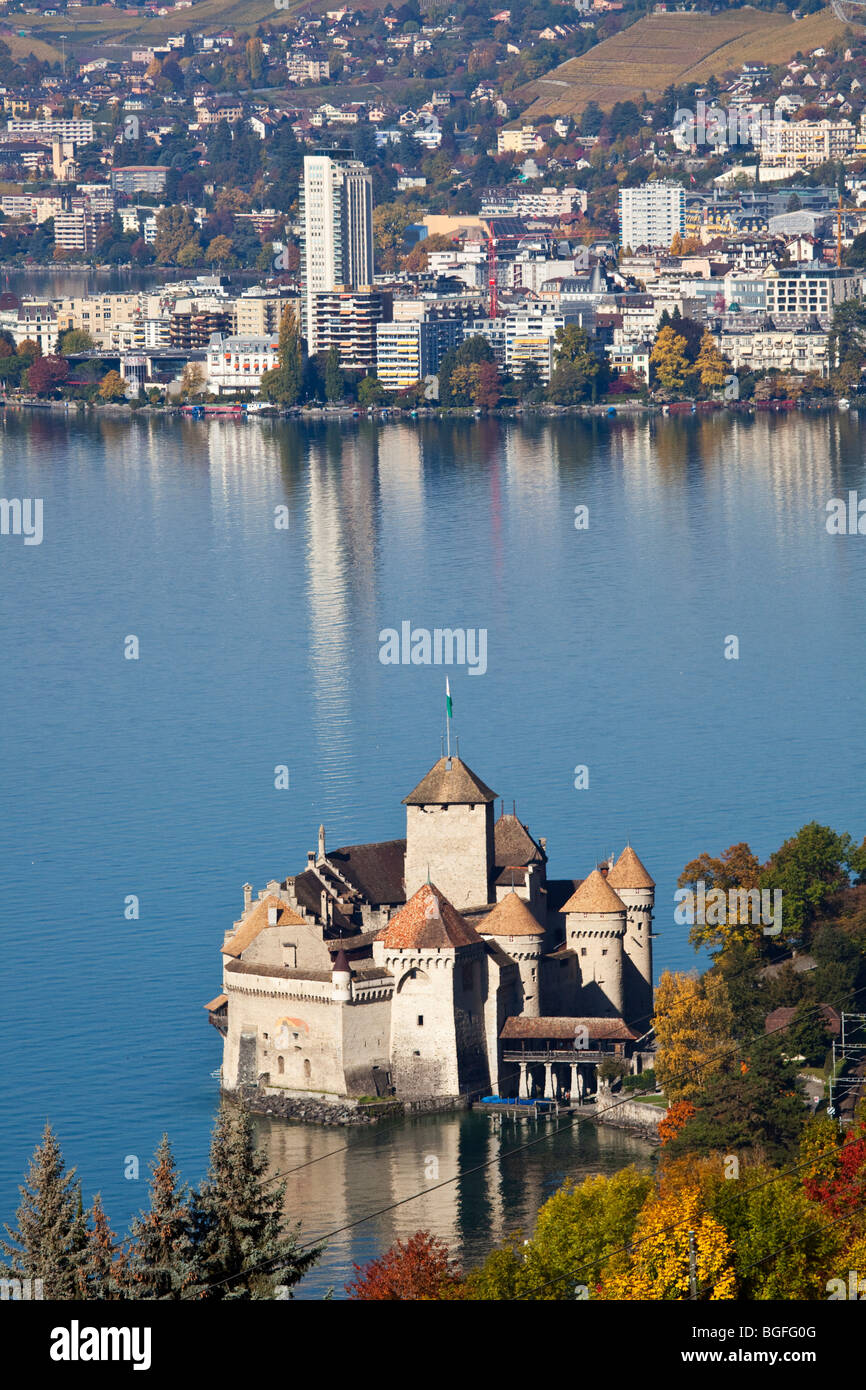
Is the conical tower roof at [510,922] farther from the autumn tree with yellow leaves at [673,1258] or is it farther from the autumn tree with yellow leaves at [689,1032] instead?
the autumn tree with yellow leaves at [673,1258]

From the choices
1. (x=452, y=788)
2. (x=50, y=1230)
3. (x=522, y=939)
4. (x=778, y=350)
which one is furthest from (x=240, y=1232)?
(x=778, y=350)

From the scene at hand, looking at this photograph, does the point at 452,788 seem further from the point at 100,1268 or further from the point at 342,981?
the point at 100,1268

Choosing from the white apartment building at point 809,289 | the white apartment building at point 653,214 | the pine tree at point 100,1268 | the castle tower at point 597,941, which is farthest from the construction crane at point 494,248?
the pine tree at point 100,1268

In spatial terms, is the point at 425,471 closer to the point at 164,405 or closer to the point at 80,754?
the point at 164,405

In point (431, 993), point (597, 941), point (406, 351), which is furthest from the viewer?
point (406, 351)
